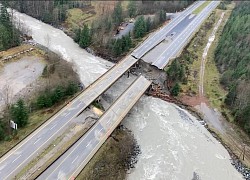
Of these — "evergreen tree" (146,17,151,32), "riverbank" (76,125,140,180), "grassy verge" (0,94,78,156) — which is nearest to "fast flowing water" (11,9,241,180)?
"riverbank" (76,125,140,180)

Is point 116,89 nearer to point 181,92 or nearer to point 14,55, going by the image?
point 181,92

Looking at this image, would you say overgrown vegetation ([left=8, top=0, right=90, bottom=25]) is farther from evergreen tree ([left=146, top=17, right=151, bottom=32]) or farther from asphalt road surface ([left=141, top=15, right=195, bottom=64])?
asphalt road surface ([left=141, top=15, right=195, bottom=64])

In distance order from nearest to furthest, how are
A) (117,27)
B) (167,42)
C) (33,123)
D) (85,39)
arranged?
(33,123)
(85,39)
(167,42)
(117,27)

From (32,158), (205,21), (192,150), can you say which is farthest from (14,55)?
(205,21)

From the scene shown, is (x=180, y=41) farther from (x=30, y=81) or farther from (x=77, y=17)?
(x=30, y=81)

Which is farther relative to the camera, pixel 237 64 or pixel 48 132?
pixel 237 64

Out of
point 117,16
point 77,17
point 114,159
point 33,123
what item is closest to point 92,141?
point 114,159
